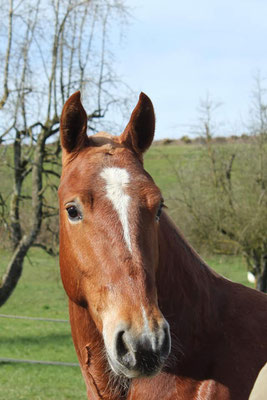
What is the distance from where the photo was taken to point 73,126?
3.14 m

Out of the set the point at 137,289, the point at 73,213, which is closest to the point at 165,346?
the point at 137,289

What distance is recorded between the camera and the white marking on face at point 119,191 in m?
2.65

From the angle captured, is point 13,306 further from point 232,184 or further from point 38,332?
point 232,184

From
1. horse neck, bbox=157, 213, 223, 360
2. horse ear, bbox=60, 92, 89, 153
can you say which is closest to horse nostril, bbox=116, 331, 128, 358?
horse neck, bbox=157, 213, 223, 360

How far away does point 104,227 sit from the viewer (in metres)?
2.67

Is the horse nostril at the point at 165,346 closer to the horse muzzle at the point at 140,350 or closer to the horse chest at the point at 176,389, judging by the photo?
the horse muzzle at the point at 140,350

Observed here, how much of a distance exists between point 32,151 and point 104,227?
31.9ft

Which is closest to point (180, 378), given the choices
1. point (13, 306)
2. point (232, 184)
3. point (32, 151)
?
point (32, 151)

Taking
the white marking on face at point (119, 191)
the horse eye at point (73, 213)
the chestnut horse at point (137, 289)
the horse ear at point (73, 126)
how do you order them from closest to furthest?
1. the chestnut horse at point (137, 289)
2. the white marking on face at point (119, 191)
3. the horse eye at point (73, 213)
4. the horse ear at point (73, 126)

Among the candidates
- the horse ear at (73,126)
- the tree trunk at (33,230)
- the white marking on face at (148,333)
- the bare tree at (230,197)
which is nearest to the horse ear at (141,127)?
the horse ear at (73,126)

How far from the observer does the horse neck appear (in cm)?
290

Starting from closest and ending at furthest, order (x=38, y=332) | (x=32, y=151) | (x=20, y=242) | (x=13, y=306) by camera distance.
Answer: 1. (x=20, y=242)
2. (x=32, y=151)
3. (x=38, y=332)
4. (x=13, y=306)

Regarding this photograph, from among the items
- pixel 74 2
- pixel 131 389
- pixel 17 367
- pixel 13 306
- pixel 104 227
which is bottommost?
pixel 13 306

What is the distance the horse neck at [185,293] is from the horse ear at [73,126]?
2.10ft
